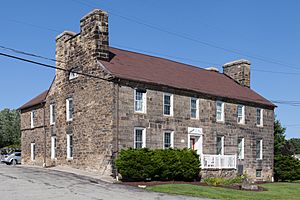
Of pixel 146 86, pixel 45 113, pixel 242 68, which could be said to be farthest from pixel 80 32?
pixel 242 68

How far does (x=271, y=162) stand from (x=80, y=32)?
62.9 feet

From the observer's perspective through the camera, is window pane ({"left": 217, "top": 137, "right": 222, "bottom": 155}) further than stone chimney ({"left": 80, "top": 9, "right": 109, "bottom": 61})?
Yes

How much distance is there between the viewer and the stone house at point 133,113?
84.7 feet

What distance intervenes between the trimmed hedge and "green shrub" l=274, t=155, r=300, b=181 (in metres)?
12.5

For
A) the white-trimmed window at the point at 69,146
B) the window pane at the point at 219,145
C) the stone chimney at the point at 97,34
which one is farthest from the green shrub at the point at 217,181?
the stone chimney at the point at 97,34

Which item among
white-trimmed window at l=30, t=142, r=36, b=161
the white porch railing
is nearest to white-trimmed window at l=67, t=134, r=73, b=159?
white-trimmed window at l=30, t=142, r=36, b=161

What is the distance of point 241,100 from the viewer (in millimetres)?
33594

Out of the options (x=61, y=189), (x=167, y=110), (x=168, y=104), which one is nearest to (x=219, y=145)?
(x=167, y=110)

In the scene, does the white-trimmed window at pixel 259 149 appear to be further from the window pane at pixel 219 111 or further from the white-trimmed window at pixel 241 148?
the window pane at pixel 219 111

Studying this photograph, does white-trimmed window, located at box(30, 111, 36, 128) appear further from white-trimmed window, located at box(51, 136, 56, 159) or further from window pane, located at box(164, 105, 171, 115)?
window pane, located at box(164, 105, 171, 115)

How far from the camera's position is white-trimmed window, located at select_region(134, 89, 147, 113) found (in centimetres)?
2644

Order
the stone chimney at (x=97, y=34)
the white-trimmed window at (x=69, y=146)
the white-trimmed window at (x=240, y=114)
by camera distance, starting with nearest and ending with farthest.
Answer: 1. the stone chimney at (x=97, y=34)
2. the white-trimmed window at (x=69, y=146)
3. the white-trimmed window at (x=240, y=114)

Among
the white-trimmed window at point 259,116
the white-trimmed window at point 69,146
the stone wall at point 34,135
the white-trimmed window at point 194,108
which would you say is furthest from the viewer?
the white-trimmed window at point 259,116

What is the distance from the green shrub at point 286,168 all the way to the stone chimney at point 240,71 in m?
7.14
